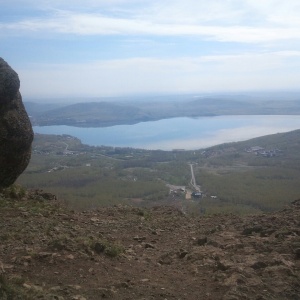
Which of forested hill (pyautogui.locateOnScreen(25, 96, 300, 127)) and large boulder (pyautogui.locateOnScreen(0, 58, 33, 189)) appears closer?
large boulder (pyautogui.locateOnScreen(0, 58, 33, 189))

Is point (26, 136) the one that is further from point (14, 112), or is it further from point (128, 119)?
point (128, 119)

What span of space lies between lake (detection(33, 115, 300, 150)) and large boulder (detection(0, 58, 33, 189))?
2048 inches

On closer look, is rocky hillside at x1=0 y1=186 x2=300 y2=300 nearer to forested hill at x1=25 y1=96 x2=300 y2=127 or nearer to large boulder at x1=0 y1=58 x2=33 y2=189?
large boulder at x1=0 y1=58 x2=33 y2=189

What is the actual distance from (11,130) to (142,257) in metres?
3.28

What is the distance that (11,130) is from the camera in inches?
277

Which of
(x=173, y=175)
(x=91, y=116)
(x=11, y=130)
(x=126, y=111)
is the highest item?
(x=126, y=111)

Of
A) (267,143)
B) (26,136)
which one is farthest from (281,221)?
(267,143)

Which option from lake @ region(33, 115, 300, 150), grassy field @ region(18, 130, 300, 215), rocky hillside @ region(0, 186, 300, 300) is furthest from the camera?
lake @ region(33, 115, 300, 150)

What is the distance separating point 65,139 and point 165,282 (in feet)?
191

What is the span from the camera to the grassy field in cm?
2288

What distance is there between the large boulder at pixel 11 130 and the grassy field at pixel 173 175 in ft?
26.7

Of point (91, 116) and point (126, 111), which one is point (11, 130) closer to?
point (91, 116)

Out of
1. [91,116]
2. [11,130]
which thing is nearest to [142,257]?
[11,130]

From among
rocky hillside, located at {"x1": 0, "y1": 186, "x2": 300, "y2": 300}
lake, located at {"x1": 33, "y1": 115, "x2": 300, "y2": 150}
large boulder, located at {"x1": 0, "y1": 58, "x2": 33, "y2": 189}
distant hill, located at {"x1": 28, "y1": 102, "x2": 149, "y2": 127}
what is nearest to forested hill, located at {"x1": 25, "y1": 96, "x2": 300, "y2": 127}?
distant hill, located at {"x1": 28, "y1": 102, "x2": 149, "y2": 127}
